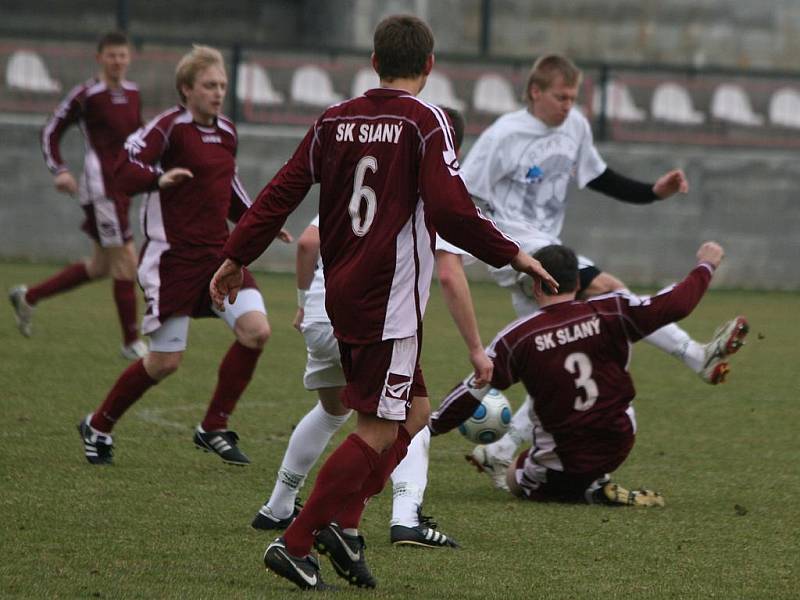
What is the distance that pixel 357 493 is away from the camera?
14.4 ft

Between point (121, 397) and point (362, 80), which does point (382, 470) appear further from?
point (362, 80)

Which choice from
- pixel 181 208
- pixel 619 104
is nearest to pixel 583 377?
pixel 181 208

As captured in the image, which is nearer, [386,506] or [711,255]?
[386,506]

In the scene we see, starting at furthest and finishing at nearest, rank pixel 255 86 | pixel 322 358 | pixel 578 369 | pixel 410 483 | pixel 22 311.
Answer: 1. pixel 255 86
2. pixel 22 311
3. pixel 578 369
4. pixel 410 483
5. pixel 322 358

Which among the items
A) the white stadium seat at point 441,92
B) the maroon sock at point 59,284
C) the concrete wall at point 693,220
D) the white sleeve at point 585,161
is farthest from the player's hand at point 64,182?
the white stadium seat at point 441,92

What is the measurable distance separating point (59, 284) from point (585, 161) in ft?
14.7

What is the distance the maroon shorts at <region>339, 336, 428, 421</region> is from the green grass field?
530mm

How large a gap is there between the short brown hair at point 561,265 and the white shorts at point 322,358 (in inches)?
41.3

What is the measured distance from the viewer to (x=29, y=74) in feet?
48.5

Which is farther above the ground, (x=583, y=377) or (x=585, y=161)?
(x=585, y=161)

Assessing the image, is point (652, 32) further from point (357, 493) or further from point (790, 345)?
point (357, 493)

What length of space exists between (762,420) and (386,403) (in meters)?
4.17

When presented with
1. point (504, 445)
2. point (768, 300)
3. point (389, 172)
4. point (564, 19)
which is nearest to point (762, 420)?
point (504, 445)

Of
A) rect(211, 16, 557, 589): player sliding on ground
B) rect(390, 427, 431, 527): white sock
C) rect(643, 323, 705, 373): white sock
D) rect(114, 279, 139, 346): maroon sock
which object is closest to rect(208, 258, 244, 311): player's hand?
rect(211, 16, 557, 589): player sliding on ground
